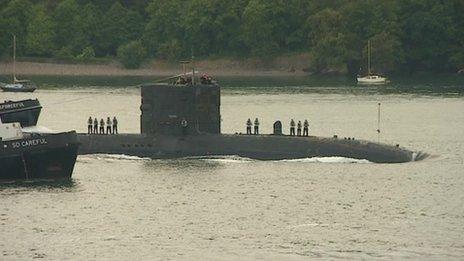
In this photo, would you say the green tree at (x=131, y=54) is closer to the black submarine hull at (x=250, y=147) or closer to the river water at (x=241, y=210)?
the river water at (x=241, y=210)

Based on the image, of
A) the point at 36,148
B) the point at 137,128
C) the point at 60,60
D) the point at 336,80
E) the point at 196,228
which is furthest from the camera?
the point at 60,60

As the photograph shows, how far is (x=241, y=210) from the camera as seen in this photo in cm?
5581

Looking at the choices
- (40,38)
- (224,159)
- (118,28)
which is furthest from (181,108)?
(118,28)

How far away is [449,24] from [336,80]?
1353 centimetres

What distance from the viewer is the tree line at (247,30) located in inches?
6412

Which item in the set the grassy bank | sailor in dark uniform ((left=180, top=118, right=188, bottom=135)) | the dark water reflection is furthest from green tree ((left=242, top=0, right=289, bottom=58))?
the dark water reflection

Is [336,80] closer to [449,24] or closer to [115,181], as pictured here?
[449,24]

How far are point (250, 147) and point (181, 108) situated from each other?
3.52 m

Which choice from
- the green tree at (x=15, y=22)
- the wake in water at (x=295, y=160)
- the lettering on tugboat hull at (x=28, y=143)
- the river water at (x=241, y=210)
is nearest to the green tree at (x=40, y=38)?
the green tree at (x=15, y=22)

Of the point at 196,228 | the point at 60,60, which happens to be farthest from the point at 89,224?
the point at 60,60

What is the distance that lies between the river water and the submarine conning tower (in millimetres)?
1724

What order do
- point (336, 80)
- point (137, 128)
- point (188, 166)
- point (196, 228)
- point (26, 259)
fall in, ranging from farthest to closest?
point (336, 80)
point (137, 128)
point (188, 166)
point (196, 228)
point (26, 259)

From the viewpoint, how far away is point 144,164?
68188mm

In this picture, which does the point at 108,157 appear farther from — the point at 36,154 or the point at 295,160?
the point at 295,160
